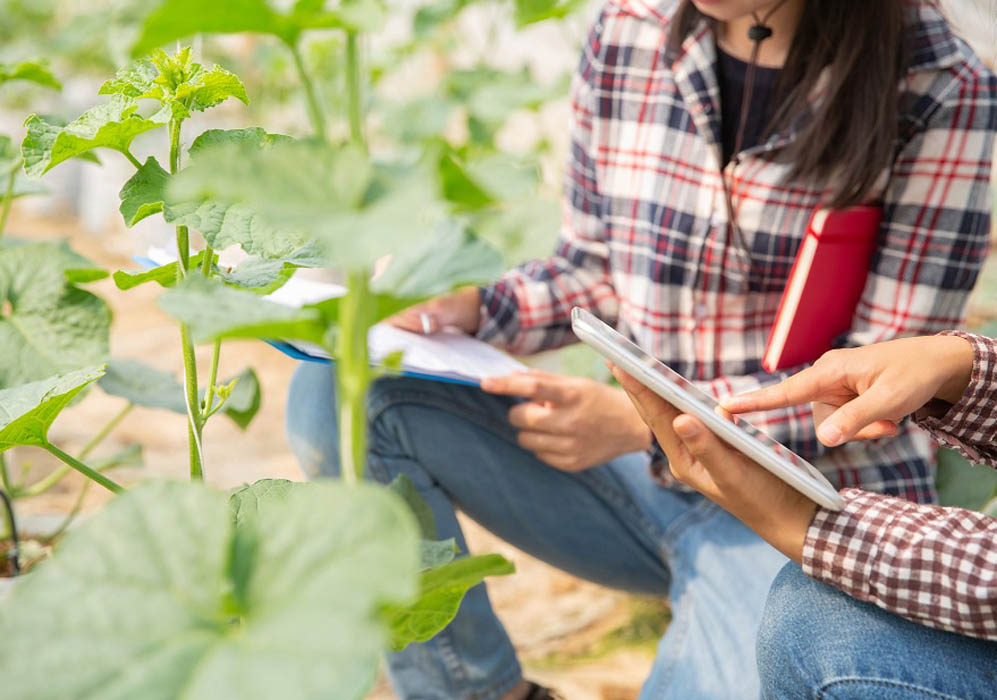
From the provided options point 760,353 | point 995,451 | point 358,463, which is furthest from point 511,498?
point 358,463

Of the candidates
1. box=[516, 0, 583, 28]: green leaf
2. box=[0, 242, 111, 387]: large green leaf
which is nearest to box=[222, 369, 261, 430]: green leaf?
box=[0, 242, 111, 387]: large green leaf

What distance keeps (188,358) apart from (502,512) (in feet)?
1.66

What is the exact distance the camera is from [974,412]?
0.76m

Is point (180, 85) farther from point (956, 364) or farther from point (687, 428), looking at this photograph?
point (956, 364)

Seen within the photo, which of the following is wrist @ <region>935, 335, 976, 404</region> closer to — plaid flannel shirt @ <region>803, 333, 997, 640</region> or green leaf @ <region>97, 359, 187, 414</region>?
plaid flannel shirt @ <region>803, 333, 997, 640</region>

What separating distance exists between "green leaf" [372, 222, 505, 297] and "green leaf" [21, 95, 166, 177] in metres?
0.23

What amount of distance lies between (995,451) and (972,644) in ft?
0.58

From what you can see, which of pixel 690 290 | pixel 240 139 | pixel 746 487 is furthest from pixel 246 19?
pixel 690 290

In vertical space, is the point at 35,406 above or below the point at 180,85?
below

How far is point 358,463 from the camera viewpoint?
43 cm

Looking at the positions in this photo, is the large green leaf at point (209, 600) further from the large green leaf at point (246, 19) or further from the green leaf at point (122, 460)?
→ the green leaf at point (122, 460)

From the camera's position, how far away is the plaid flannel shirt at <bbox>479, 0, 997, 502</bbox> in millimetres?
915

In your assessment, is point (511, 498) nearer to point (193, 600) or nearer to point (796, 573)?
point (796, 573)

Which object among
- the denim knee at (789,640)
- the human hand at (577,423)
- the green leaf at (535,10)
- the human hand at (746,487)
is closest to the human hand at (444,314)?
the human hand at (577,423)
